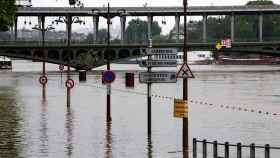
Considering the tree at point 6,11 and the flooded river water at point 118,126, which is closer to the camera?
the flooded river water at point 118,126

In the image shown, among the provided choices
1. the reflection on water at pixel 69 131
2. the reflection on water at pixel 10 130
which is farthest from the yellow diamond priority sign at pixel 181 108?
the reflection on water at pixel 10 130

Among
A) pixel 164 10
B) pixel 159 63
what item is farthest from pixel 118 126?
pixel 164 10

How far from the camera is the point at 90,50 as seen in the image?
159000 mm

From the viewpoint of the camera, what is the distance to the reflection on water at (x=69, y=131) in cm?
3288

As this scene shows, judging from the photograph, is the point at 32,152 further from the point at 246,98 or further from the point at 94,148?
the point at 246,98

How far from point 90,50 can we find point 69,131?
11878cm

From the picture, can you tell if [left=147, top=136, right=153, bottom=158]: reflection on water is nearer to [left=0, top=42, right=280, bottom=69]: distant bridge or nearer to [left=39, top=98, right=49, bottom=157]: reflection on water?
[left=39, top=98, right=49, bottom=157]: reflection on water

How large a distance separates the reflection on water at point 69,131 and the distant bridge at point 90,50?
9678cm

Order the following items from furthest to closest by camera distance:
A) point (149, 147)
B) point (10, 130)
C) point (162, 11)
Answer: point (162, 11), point (10, 130), point (149, 147)

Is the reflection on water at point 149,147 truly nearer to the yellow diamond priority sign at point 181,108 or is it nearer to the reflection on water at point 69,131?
the yellow diamond priority sign at point 181,108

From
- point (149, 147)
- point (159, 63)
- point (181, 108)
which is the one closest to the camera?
point (181, 108)

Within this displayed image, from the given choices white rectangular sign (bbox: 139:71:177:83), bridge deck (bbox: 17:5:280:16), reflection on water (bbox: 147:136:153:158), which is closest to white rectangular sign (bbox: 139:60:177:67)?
white rectangular sign (bbox: 139:71:177:83)

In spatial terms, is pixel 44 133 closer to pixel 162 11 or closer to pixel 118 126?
pixel 118 126

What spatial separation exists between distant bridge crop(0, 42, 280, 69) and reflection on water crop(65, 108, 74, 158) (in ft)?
318
